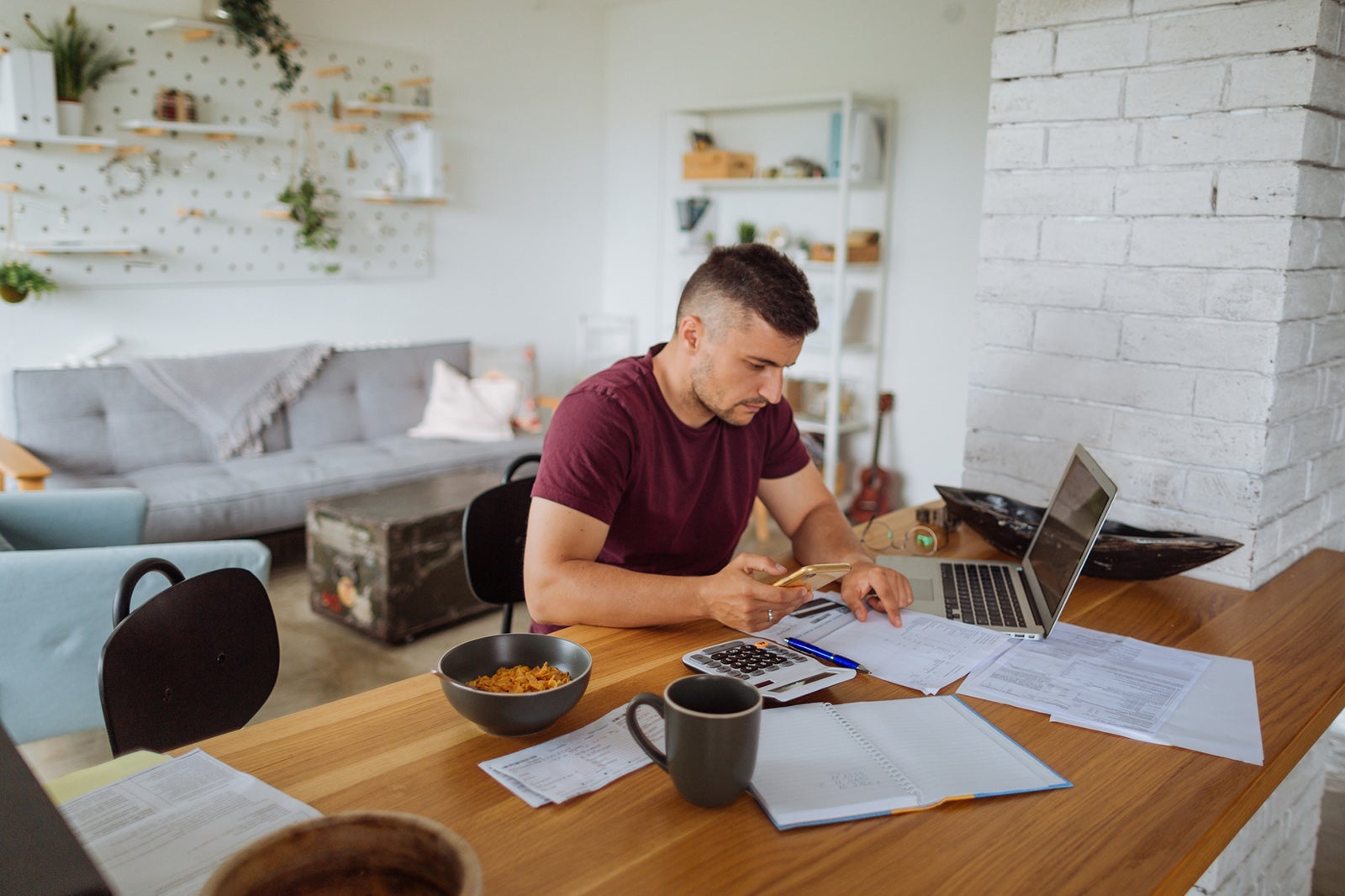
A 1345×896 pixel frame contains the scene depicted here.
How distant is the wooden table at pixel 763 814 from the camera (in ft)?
2.85

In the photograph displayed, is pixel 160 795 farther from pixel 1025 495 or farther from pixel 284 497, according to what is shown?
pixel 284 497

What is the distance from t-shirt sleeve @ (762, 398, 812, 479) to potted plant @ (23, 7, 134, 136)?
3149 millimetres

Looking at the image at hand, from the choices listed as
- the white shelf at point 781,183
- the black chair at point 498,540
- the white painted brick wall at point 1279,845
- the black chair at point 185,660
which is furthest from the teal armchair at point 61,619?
the white shelf at point 781,183

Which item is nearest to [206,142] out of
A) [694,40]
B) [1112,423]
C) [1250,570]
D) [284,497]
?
[284,497]

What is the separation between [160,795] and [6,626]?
1.43 metres

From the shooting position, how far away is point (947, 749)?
3.58ft

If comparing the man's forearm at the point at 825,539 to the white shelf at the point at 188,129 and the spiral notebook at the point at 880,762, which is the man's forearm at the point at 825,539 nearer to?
the spiral notebook at the point at 880,762

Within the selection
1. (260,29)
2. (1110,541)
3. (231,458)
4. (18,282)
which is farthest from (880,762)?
(260,29)

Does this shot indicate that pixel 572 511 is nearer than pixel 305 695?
Yes

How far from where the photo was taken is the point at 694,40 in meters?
5.21

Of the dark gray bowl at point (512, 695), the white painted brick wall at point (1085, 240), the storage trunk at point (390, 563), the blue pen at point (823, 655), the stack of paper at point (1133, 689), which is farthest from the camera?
the storage trunk at point (390, 563)

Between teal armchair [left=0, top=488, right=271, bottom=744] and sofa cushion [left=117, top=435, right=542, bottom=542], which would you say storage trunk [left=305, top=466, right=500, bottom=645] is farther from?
teal armchair [left=0, top=488, right=271, bottom=744]

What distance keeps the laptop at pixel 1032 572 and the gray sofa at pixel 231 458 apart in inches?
102

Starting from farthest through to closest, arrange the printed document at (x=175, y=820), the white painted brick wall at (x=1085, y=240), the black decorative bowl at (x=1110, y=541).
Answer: the white painted brick wall at (x=1085, y=240) → the black decorative bowl at (x=1110, y=541) → the printed document at (x=175, y=820)
